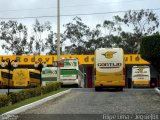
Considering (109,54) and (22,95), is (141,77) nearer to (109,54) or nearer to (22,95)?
(109,54)

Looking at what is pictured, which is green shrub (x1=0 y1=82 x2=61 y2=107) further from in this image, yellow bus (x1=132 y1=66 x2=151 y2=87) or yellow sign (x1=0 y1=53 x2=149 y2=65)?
yellow sign (x1=0 y1=53 x2=149 y2=65)

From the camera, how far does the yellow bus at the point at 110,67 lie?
1227 inches

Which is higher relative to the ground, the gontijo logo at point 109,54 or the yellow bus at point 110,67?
the gontijo logo at point 109,54

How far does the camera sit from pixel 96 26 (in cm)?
8881

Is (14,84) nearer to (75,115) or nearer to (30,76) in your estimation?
(30,76)

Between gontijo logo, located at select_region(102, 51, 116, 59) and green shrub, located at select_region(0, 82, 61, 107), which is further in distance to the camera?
gontijo logo, located at select_region(102, 51, 116, 59)

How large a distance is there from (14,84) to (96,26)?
1661 inches

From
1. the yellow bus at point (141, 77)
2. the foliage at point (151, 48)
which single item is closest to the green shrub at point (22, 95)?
the foliage at point (151, 48)

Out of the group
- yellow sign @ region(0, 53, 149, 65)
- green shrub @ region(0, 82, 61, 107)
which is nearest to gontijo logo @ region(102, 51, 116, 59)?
green shrub @ region(0, 82, 61, 107)

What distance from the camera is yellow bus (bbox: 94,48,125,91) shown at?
3116 cm

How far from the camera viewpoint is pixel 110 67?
31.1 metres

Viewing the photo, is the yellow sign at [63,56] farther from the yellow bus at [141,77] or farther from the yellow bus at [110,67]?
the yellow bus at [110,67]

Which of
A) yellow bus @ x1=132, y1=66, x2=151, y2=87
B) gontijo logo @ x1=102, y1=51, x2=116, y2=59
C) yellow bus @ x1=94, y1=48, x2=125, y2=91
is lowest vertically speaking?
yellow bus @ x1=132, y1=66, x2=151, y2=87

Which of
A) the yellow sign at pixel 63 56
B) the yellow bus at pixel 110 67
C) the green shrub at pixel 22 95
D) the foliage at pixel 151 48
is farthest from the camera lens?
the yellow sign at pixel 63 56
